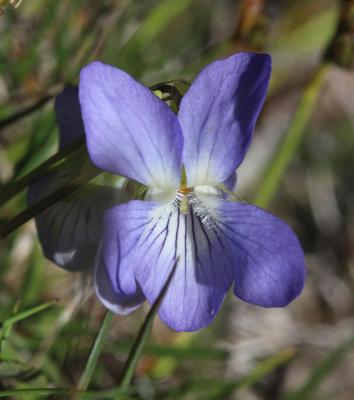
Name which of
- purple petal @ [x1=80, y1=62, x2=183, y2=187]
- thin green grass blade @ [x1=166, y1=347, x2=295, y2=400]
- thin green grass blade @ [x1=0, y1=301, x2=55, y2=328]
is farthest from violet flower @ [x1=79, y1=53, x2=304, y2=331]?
Answer: thin green grass blade @ [x1=166, y1=347, x2=295, y2=400]

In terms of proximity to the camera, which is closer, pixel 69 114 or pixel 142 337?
pixel 142 337

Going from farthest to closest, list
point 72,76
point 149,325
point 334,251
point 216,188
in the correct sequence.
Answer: point 334,251 → point 72,76 → point 216,188 → point 149,325

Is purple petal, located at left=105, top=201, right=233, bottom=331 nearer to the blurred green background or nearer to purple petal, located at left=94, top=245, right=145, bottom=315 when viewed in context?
purple petal, located at left=94, top=245, right=145, bottom=315

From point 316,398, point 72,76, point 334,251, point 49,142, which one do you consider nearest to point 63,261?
point 49,142

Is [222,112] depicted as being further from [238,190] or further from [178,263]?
[238,190]

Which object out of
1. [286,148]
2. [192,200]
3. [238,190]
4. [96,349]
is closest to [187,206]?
[192,200]

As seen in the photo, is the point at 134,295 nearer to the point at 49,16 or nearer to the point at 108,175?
the point at 108,175

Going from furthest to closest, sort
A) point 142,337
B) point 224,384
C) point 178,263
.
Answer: point 224,384 → point 178,263 → point 142,337
